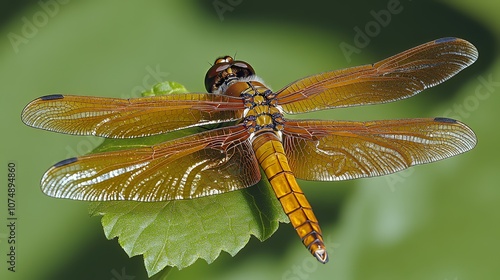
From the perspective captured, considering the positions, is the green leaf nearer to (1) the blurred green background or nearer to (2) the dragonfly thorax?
(2) the dragonfly thorax

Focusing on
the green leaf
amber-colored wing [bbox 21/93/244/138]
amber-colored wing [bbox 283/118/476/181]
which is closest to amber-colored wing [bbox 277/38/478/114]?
amber-colored wing [bbox 283/118/476/181]

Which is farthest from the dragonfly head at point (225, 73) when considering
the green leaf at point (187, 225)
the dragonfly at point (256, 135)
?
the green leaf at point (187, 225)

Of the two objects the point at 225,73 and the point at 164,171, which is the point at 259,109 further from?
the point at 164,171

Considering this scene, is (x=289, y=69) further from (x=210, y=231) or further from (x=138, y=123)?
(x=210, y=231)

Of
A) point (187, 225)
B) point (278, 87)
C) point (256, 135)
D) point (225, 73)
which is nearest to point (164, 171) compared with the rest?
point (187, 225)

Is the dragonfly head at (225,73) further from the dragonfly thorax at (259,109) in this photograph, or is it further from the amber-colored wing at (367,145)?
the amber-colored wing at (367,145)
